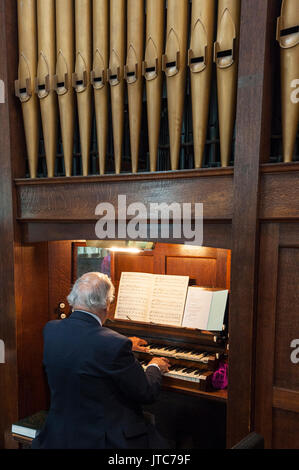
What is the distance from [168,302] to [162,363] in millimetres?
479

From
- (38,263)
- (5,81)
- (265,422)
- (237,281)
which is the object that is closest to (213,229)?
(237,281)

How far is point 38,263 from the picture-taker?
3232 mm

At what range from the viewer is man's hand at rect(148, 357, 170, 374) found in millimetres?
2594

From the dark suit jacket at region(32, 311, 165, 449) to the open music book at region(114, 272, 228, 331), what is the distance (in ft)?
2.53

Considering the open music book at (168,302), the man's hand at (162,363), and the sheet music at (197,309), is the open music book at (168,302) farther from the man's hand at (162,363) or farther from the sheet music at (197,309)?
the man's hand at (162,363)

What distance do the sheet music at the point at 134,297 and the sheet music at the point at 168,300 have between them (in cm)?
6

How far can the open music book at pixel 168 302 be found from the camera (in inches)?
109

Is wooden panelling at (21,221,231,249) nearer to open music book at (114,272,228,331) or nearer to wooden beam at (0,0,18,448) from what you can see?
wooden beam at (0,0,18,448)

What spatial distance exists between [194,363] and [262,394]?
0.65 m

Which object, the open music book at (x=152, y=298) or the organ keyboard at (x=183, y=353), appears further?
the open music book at (x=152, y=298)

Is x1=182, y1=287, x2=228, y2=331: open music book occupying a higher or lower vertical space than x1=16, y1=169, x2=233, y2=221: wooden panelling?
lower

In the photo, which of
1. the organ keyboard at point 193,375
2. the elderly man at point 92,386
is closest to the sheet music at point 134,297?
the organ keyboard at point 193,375

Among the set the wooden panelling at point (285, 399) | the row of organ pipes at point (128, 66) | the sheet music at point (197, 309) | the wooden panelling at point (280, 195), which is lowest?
the wooden panelling at point (285, 399)

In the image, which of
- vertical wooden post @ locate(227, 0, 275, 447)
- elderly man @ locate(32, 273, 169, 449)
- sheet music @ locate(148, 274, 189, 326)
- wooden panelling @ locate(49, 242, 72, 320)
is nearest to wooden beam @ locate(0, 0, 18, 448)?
wooden panelling @ locate(49, 242, 72, 320)
